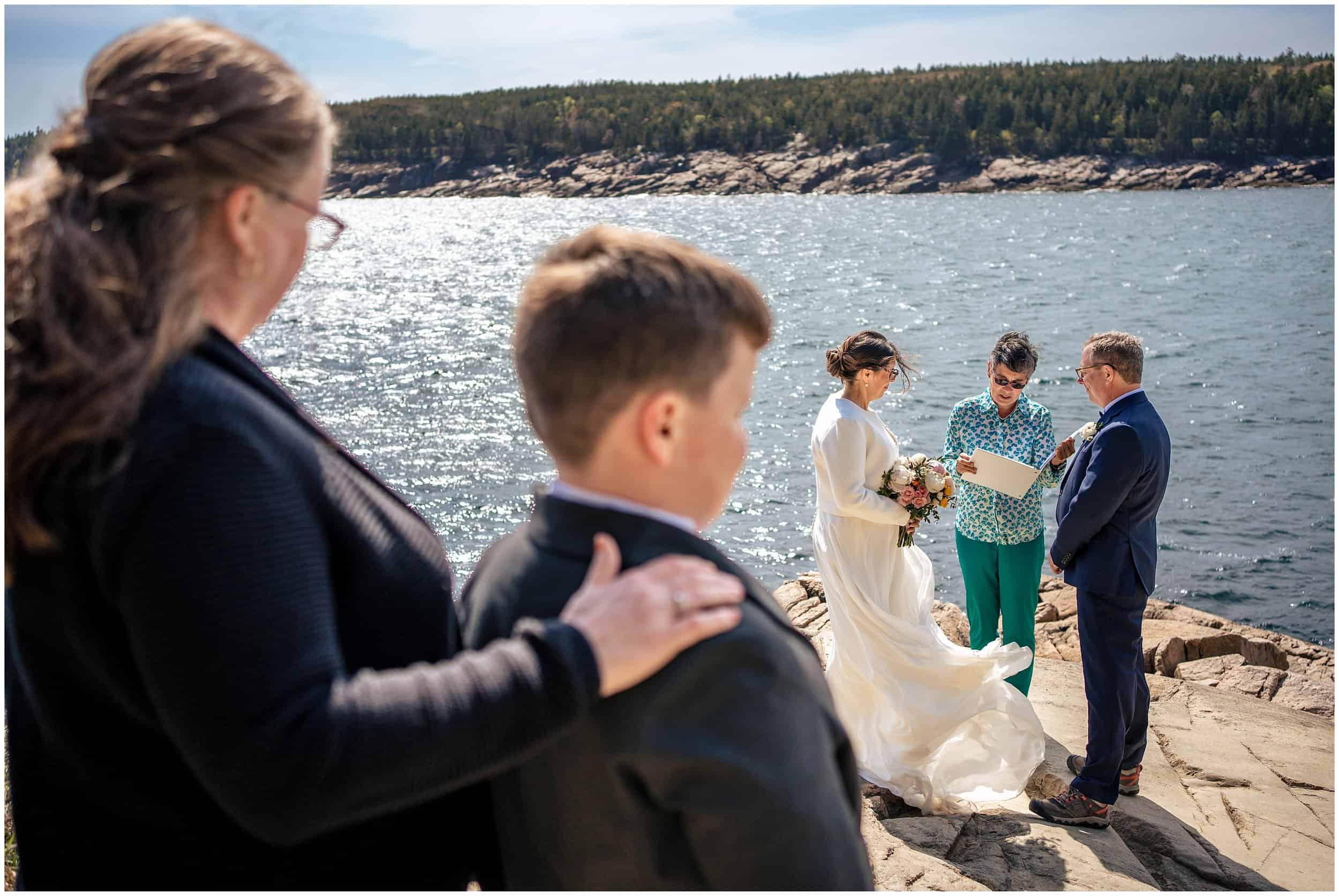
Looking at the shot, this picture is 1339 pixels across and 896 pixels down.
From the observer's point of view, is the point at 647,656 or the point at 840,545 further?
the point at 840,545

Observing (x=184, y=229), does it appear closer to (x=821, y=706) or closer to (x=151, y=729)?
(x=151, y=729)

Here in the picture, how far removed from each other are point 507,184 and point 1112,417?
357ft

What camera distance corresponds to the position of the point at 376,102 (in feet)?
415

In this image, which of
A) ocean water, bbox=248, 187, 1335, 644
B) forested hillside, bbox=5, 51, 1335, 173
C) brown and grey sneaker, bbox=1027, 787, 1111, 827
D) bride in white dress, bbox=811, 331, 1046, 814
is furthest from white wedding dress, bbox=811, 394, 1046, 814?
forested hillside, bbox=5, 51, 1335, 173

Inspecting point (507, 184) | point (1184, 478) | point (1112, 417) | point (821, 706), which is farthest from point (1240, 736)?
point (507, 184)

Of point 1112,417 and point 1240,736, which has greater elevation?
point 1112,417

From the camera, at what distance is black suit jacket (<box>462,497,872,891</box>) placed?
1.23 m

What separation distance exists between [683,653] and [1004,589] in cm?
526

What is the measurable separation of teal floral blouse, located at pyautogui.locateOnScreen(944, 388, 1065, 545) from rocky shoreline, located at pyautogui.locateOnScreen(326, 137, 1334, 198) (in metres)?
85.1

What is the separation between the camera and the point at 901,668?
5613mm

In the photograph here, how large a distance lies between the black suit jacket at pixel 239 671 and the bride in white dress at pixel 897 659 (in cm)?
431

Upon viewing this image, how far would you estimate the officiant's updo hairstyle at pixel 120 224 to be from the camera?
1146 mm

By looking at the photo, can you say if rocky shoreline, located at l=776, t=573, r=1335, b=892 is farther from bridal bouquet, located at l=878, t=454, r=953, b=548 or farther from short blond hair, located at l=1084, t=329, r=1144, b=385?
short blond hair, located at l=1084, t=329, r=1144, b=385

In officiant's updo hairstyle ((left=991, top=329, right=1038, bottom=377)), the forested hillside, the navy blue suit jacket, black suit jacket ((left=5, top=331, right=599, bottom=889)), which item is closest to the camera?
black suit jacket ((left=5, top=331, right=599, bottom=889))
